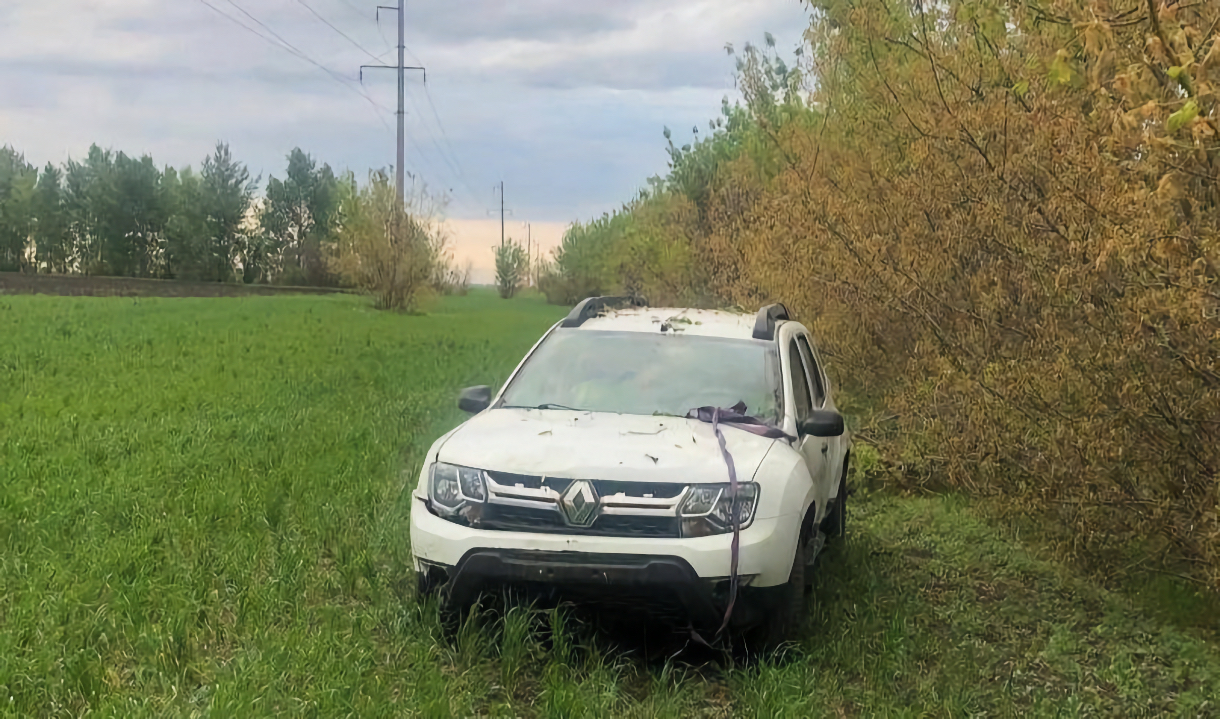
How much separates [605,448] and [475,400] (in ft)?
4.61

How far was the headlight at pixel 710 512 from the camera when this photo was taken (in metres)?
4.48

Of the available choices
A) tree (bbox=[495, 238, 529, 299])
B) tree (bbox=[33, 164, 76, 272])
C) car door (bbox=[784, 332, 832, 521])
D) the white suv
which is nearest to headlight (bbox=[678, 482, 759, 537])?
the white suv

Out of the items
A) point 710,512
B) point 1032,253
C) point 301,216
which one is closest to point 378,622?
point 710,512

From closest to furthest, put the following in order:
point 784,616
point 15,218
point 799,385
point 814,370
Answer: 1. point 784,616
2. point 799,385
3. point 814,370
4. point 15,218

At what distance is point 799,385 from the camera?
243 inches

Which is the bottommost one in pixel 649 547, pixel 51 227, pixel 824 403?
pixel 649 547

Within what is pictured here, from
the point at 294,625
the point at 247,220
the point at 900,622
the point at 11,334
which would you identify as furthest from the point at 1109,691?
the point at 247,220

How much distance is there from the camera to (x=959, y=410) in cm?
682

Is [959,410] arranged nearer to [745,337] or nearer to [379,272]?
[745,337]

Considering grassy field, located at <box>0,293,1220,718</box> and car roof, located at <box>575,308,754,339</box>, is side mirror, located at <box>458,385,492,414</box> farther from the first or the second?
grassy field, located at <box>0,293,1220,718</box>

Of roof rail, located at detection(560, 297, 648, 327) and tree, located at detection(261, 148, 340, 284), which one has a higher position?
tree, located at detection(261, 148, 340, 284)

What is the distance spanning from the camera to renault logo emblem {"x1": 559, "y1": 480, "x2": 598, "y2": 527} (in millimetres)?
4492

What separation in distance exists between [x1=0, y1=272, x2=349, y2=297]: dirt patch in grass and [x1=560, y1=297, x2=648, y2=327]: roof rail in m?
45.4

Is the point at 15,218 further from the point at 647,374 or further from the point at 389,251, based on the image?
the point at 647,374
